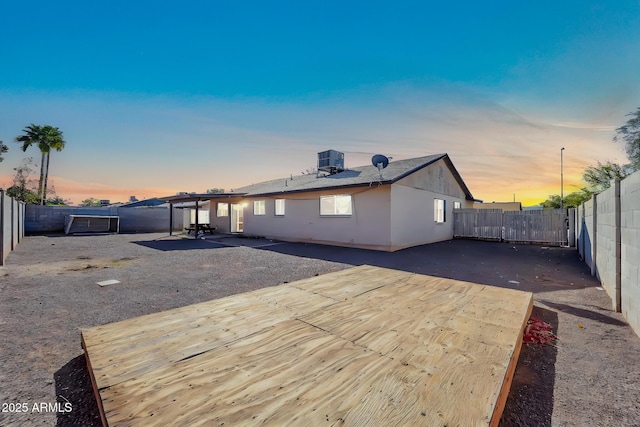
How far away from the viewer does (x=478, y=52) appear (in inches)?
313

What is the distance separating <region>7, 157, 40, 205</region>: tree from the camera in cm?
2291

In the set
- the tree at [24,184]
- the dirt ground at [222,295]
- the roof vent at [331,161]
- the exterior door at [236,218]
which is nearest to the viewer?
the dirt ground at [222,295]

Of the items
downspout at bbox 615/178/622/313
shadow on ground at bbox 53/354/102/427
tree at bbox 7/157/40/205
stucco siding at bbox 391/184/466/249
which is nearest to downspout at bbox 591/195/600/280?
downspout at bbox 615/178/622/313

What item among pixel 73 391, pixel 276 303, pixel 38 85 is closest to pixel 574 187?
pixel 276 303

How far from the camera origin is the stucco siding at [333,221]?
368 inches

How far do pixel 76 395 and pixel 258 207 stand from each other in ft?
42.9

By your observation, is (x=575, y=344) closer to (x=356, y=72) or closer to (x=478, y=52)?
(x=478, y=52)

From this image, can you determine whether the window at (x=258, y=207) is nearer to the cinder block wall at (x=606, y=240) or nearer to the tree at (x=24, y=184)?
the cinder block wall at (x=606, y=240)

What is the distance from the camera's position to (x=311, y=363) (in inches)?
65.5

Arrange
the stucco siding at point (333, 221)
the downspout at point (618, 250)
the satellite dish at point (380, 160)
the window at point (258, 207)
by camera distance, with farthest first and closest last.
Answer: the window at point (258, 207) < the satellite dish at point (380, 160) < the stucco siding at point (333, 221) < the downspout at point (618, 250)

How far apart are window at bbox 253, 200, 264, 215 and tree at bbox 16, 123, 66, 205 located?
21.7 m

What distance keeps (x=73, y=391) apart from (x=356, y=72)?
416 inches

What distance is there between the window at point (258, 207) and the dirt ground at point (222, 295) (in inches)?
251

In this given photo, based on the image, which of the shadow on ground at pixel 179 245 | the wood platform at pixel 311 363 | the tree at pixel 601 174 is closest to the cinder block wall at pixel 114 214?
the shadow on ground at pixel 179 245
